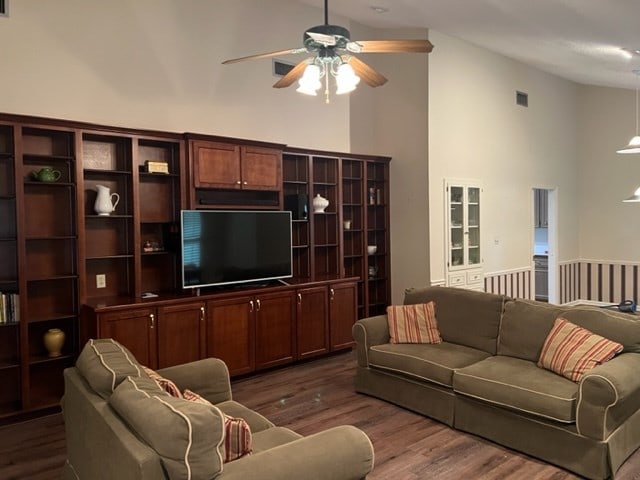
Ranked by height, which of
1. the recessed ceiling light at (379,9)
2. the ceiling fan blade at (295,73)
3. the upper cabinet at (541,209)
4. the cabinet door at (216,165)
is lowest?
the upper cabinet at (541,209)

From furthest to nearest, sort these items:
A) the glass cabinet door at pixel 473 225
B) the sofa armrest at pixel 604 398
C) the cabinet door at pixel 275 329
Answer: the glass cabinet door at pixel 473 225, the cabinet door at pixel 275 329, the sofa armrest at pixel 604 398

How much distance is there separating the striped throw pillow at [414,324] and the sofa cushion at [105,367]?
2.48 m

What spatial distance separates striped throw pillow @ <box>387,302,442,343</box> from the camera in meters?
4.40

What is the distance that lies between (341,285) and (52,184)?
3063mm

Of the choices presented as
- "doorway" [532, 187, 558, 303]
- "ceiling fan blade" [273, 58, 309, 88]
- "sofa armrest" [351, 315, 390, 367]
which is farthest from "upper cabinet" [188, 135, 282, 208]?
"doorway" [532, 187, 558, 303]

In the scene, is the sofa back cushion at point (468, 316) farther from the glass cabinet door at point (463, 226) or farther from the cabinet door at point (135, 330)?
the cabinet door at point (135, 330)

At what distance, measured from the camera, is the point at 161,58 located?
4914 mm

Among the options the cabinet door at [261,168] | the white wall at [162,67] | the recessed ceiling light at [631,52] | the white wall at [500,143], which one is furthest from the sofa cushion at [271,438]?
the recessed ceiling light at [631,52]

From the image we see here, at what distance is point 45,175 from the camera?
160 inches

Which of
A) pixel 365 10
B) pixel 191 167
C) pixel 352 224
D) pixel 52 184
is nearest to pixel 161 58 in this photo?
pixel 191 167

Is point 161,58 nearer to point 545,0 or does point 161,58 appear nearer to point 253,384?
point 253,384

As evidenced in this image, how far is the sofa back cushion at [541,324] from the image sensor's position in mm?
3490

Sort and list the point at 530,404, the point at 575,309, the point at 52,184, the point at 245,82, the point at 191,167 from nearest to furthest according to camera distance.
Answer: the point at 530,404 < the point at 575,309 < the point at 52,184 < the point at 191,167 < the point at 245,82

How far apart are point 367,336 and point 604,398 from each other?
1.95 metres
